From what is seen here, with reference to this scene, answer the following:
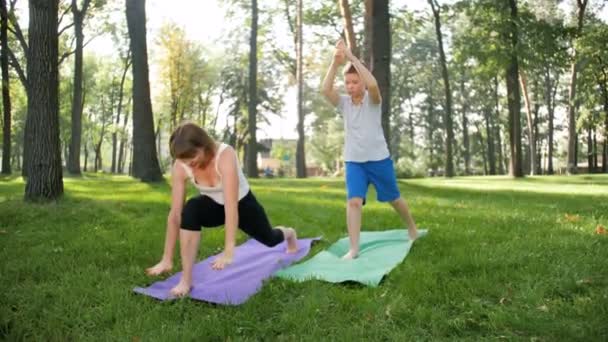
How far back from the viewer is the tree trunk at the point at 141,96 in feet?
45.8

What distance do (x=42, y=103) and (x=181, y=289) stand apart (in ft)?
20.0

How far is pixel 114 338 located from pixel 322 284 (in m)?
1.72

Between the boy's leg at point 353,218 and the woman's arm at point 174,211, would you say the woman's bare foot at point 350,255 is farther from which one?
the woman's arm at point 174,211

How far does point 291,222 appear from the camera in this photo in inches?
308

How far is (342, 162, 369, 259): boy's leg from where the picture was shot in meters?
5.43

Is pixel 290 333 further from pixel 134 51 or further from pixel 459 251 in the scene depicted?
pixel 134 51

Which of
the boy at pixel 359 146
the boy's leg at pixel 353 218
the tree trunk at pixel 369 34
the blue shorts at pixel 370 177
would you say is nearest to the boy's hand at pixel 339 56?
the boy at pixel 359 146

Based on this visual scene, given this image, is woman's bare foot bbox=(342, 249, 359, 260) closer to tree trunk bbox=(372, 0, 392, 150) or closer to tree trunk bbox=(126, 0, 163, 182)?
tree trunk bbox=(126, 0, 163, 182)

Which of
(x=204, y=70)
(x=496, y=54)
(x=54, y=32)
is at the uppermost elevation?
(x=204, y=70)

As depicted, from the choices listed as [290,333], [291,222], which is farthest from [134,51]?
[290,333]

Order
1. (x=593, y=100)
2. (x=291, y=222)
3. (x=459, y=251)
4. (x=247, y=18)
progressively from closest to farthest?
(x=459, y=251)
(x=291, y=222)
(x=247, y=18)
(x=593, y=100)

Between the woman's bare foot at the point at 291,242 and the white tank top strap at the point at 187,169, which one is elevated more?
the white tank top strap at the point at 187,169

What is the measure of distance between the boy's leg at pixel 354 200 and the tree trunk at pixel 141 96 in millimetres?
9582

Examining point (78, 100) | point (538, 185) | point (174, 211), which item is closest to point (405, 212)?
point (174, 211)
